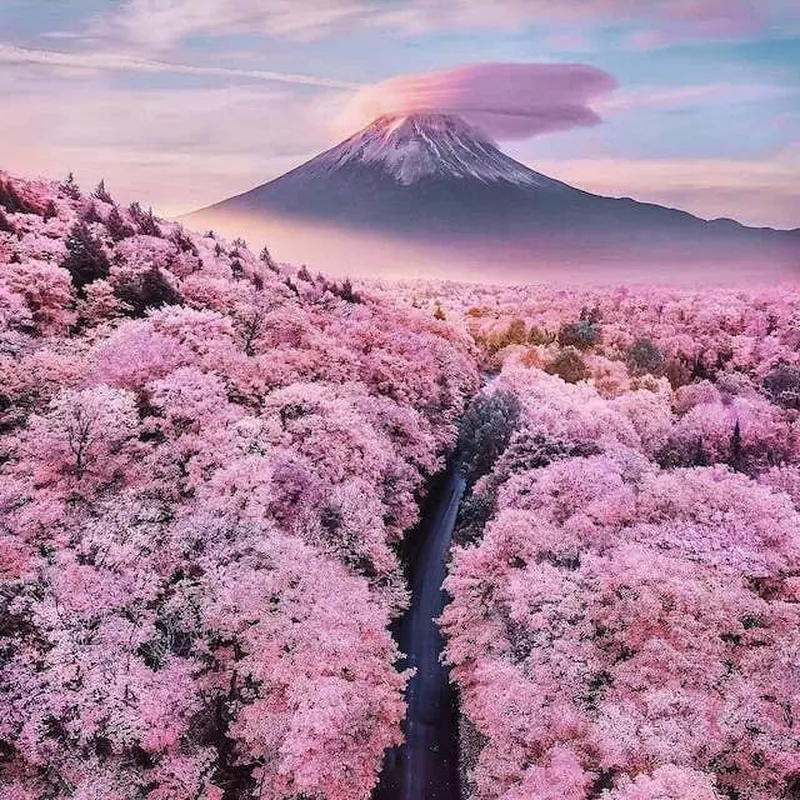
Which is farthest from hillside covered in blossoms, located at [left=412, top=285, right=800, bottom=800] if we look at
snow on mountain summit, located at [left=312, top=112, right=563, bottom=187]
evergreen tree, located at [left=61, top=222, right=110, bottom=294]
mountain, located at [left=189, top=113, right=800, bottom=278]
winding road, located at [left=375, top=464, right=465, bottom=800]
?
snow on mountain summit, located at [left=312, top=112, right=563, bottom=187]

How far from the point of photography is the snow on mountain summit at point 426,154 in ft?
341

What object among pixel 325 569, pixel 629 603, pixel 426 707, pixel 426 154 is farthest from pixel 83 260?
pixel 426 154

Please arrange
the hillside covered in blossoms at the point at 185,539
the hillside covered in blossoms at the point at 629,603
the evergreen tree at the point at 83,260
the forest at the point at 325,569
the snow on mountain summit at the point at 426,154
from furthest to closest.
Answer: the snow on mountain summit at the point at 426,154 < the evergreen tree at the point at 83,260 < the hillside covered in blossoms at the point at 185,539 < the forest at the point at 325,569 < the hillside covered in blossoms at the point at 629,603

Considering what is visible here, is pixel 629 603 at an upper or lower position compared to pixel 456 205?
lower

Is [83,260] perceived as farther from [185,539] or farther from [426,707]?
[426,707]

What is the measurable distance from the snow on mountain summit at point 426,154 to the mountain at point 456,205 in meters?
0.17

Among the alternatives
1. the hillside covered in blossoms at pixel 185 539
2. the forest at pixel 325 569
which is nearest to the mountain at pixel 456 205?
the hillside covered in blossoms at pixel 185 539

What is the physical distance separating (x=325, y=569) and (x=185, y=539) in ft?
12.4

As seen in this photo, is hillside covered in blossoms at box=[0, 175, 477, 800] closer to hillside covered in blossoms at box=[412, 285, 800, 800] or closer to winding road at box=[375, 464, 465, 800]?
winding road at box=[375, 464, 465, 800]

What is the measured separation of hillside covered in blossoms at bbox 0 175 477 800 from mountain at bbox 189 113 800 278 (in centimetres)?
4557

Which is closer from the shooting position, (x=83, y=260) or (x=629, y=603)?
(x=629, y=603)

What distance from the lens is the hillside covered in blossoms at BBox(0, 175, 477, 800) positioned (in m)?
14.1

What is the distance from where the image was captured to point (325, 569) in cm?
1775

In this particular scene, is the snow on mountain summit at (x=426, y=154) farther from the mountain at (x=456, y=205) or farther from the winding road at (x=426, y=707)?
the winding road at (x=426, y=707)
